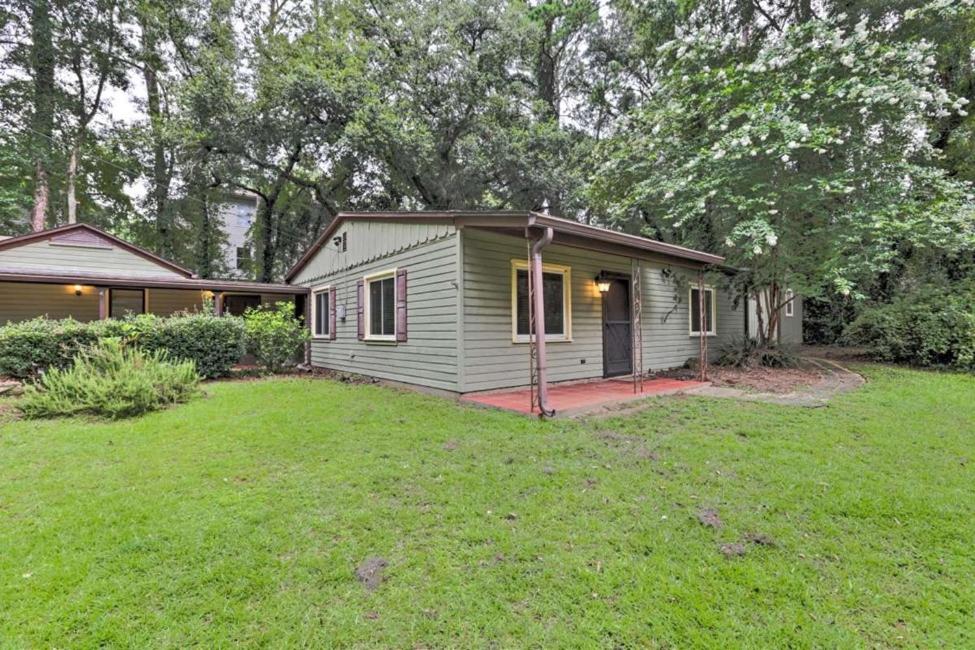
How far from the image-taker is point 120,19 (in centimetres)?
1614

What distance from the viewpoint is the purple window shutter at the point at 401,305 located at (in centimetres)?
734

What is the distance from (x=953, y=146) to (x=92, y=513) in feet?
57.1

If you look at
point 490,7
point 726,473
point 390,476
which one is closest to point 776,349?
point 726,473

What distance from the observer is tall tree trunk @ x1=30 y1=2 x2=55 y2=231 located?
14.6 meters

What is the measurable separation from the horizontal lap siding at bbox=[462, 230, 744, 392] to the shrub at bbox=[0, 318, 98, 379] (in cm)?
626

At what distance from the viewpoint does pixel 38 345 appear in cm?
706

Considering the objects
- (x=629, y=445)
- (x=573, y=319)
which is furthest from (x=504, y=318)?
(x=629, y=445)

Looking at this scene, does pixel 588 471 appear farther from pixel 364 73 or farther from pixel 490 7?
pixel 490 7

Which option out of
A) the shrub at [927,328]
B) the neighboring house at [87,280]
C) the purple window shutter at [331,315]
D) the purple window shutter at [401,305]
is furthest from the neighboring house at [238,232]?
the shrub at [927,328]

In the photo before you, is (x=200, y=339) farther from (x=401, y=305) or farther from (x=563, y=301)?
(x=563, y=301)

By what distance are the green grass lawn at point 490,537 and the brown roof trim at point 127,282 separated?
740 cm

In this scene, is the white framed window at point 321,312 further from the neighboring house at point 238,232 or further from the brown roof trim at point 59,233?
the neighboring house at point 238,232

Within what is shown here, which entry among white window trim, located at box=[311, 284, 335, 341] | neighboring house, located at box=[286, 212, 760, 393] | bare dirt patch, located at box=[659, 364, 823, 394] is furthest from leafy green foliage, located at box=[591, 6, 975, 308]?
white window trim, located at box=[311, 284, 335, 341]

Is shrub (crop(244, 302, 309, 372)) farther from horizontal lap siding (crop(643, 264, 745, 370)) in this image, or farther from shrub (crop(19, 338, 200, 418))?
horizontal lap siding (crop(643, 264, 745, 370))
